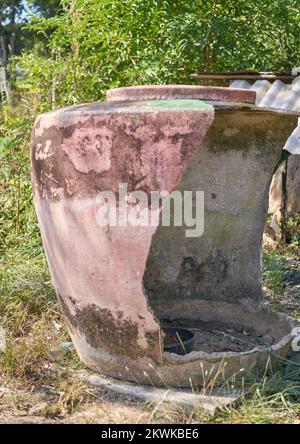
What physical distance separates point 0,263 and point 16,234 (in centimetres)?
55

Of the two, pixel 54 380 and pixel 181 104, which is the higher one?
pixel 181 104

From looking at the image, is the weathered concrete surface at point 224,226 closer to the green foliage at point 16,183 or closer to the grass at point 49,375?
the grass at point 49,375

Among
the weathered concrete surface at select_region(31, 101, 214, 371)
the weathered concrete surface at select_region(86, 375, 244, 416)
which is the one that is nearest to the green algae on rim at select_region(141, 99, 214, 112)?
the weathered concrete surface at select_region(31, 101, 214, 371)

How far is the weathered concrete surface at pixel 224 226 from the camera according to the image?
13.0ft

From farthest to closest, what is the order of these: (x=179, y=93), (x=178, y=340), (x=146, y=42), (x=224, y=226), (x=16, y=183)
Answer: (x=146, y=42), (x=16, y=183), (x=224, y=226), (x=178, y=340), (x=179, y=93)

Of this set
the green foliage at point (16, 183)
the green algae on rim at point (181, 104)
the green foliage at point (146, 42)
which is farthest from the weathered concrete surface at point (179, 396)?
the green foliage at point (146, 42)

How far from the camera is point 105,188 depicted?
310 centimetres

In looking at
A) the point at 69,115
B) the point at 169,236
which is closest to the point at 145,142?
the point at 69,115

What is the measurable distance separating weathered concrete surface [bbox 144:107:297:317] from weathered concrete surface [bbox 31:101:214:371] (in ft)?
2.95

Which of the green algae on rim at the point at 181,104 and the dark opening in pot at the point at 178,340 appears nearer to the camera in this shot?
the green algae on rim at the point at 181,104

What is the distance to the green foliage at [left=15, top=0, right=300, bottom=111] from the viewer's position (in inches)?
283

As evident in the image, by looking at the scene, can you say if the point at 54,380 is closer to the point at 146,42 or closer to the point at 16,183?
the point at 16,183

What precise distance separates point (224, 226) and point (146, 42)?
13.3 feet

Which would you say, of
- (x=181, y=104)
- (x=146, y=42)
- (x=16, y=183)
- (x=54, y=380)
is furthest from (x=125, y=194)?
(x=146, y=42)
